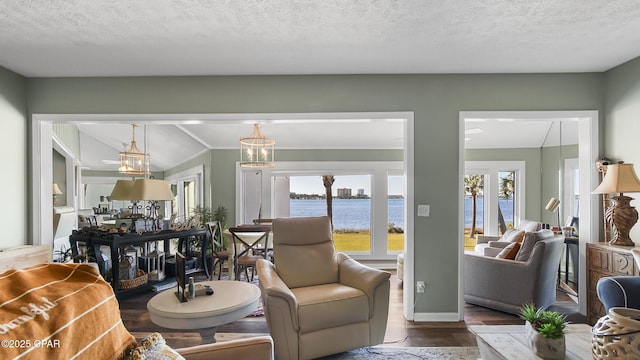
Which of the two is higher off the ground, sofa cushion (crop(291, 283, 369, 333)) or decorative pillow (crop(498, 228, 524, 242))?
decorative pillow (crop(498, 228, 524, 242))

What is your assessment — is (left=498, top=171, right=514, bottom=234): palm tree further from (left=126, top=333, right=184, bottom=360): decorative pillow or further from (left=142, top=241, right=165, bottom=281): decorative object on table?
(left=126, top=333, right=184, bottom=360): decorative pillow

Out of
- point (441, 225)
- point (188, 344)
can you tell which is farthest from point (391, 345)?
point (188, 344)

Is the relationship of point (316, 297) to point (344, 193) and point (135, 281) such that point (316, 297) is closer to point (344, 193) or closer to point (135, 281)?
point (135, 281)

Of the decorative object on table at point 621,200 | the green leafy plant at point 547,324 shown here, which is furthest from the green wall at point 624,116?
the green leafy plant at point 547,324

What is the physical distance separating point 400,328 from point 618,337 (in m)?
1.95

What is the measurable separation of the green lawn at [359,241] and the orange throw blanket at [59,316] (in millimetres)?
5316

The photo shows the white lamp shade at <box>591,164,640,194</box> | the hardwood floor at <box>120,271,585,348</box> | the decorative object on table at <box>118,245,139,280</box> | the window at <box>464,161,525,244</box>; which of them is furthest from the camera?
the window at <box>464,161,525,244</box>

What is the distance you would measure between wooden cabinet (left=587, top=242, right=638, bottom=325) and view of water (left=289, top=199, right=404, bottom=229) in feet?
10.3

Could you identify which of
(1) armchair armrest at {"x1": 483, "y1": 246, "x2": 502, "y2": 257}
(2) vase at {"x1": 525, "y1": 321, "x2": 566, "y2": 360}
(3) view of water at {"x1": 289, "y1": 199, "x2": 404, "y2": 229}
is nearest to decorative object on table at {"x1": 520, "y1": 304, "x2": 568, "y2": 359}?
(2) vase at {"x1": 525, "y1": 321, "x2": 566, "y2": 360}

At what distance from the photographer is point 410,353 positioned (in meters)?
2.78

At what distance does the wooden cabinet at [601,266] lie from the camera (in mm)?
2902

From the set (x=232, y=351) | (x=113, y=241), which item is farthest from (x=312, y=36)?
(x=113, y=241)

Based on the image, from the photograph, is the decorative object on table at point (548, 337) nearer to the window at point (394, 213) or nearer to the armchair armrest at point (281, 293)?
the armchair armrest at point (281, 293)

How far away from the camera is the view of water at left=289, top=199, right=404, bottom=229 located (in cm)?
628
